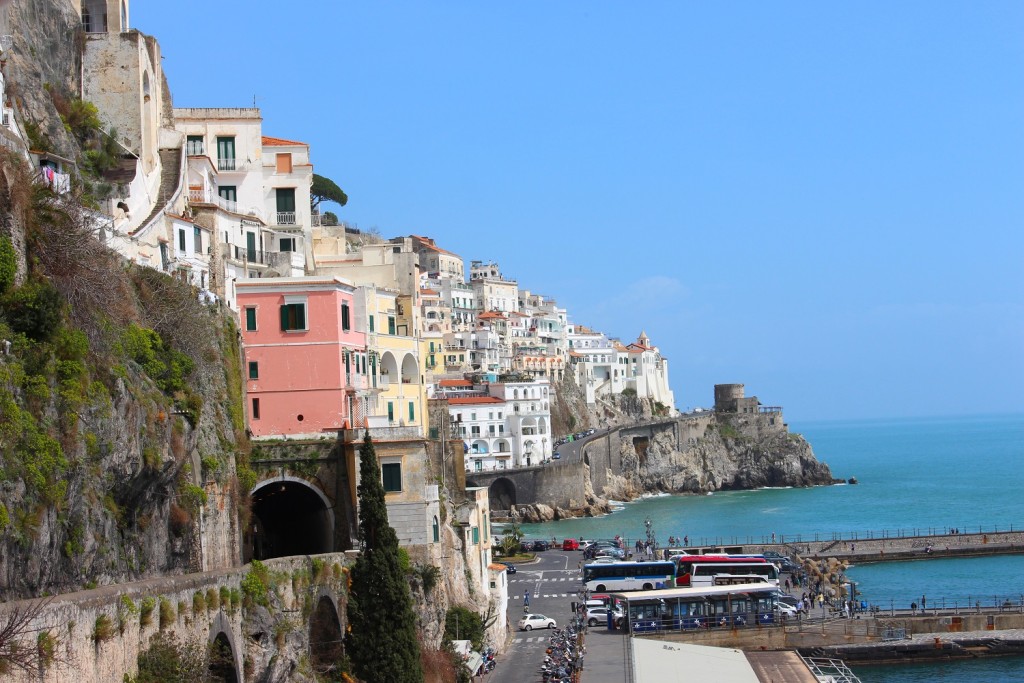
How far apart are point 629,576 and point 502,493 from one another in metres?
49.0

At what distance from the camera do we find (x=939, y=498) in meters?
125

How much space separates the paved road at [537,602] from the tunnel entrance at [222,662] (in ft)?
51.2

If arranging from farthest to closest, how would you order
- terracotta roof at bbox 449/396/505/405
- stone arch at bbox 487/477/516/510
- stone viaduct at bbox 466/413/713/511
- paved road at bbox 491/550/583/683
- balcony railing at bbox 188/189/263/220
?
terracotta roof at bbox 449/396/505/405 < stone arch at bbox 487/477/516/510 < stone viaduct at bbox 466/413/713/511 < balcony railing at bbox 188/189/263/220 < paved road at bbox 491/550/583/683

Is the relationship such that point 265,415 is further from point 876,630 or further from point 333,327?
point 876,630

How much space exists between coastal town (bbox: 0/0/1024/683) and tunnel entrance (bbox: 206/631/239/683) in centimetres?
7

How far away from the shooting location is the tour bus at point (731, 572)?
6109 centimetres

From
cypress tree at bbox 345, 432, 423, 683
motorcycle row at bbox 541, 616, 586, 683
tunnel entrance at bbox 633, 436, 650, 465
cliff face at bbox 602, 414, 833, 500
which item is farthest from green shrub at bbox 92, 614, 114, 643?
tunnel entrance at bbox 633, 436, 650, 465

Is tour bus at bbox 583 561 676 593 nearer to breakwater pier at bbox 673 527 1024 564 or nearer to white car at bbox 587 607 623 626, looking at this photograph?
white car at bbox 587 607 623 626

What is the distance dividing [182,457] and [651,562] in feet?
118

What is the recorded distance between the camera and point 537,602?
196 feet

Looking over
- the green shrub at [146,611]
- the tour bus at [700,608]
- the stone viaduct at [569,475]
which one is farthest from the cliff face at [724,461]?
the green shrub at [146,611]

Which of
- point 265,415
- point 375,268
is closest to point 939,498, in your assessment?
point 375,268

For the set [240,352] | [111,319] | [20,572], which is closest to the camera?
[20,572]

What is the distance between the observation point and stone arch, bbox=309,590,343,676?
1227 inches
